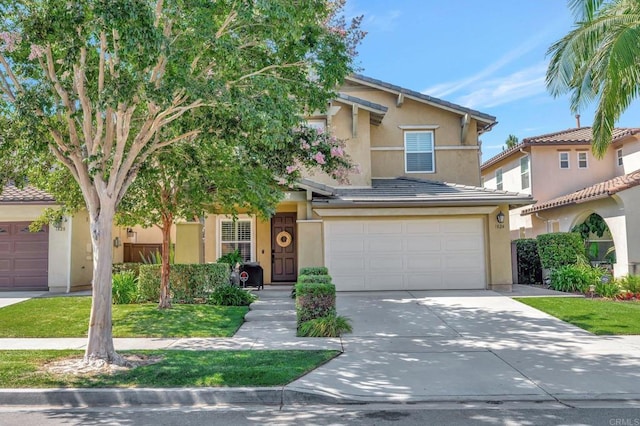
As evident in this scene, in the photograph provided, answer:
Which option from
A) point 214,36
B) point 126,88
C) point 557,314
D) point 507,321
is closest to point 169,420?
point 126,88

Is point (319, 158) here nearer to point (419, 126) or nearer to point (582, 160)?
point (419, 126)

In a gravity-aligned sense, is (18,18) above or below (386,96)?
below

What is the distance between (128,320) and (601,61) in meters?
12.7

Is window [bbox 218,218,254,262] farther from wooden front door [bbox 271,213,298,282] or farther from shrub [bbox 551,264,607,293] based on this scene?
shrub [bbox 551,264,607,293]

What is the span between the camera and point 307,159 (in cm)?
1005

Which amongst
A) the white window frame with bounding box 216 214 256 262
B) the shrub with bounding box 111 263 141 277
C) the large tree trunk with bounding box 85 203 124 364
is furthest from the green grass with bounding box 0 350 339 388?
the white window frame with bounding box 216 214 256 262

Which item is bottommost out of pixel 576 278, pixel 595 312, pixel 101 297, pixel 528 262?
pixel 595 312

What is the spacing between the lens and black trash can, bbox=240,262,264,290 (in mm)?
15375

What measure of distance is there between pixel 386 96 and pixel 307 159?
27.7ft

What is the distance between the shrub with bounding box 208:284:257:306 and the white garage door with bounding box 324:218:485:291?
297cm

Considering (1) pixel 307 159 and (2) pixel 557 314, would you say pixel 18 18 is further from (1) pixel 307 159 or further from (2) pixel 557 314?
(2) pixel 557 314

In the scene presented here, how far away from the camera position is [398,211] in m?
14.7

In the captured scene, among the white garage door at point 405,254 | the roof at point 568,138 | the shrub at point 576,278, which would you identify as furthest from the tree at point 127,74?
the roof at point 568,138

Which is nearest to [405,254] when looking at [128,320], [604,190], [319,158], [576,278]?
[576,278]
